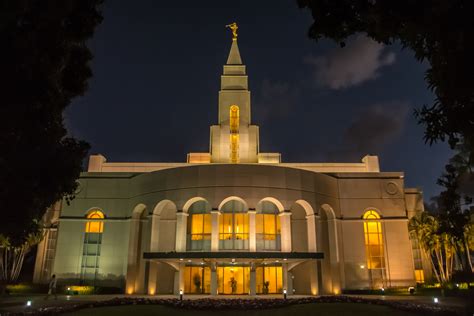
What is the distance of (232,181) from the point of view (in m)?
38.9

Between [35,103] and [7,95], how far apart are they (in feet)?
3.37

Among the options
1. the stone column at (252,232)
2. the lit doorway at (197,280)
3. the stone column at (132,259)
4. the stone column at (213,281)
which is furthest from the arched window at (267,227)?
the stone column at (132,259)

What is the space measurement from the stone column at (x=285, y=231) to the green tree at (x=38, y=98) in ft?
74.9

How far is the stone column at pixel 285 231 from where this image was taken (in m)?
37.8

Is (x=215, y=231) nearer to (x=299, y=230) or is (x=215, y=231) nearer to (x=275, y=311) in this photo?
(x=299, y=230)

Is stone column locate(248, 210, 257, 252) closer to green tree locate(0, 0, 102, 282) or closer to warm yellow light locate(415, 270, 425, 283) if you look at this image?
green tree locate(0, 0, 102, 282)

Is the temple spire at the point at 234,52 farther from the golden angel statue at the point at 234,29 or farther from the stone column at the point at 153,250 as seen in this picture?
the stone column at the point at 153,250

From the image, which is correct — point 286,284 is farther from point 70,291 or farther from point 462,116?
point 462,116

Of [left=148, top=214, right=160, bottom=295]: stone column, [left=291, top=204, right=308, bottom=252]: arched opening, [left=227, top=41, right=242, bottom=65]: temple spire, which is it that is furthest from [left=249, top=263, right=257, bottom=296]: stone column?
[left=227, top=41, right=242, bottom=65]: temple spire

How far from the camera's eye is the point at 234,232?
132 ft

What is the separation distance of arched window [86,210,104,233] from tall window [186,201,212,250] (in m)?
10.4

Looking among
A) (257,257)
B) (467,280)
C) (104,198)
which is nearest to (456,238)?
(467,280)

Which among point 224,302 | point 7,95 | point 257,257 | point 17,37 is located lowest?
point 224,302

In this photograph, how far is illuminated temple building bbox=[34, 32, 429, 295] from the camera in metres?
38.8
